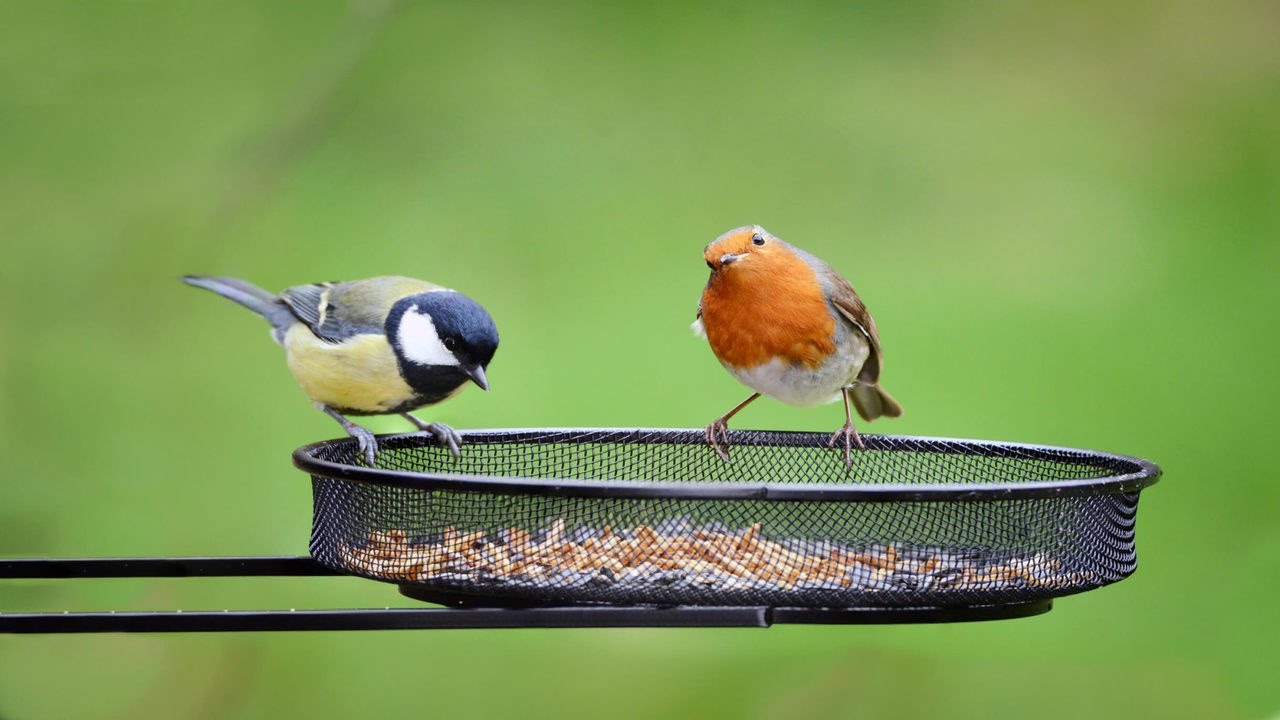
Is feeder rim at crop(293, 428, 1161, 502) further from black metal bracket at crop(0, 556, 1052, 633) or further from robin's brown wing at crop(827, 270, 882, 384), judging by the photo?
robin's brown wing at crop(827, 270, 882, 384)

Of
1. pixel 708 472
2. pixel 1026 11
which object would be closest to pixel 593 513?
pixel 708 472

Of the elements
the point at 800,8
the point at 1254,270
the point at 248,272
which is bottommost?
the point at 248,272

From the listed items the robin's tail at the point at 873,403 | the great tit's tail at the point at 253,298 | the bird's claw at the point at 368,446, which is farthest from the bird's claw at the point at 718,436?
the great tit's tail at the point at 253,298

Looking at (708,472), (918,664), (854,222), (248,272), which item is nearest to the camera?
(708,472)

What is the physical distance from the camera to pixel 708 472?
3021 mm

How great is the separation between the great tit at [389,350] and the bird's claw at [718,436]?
1.68ft

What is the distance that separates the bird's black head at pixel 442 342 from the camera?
286cm

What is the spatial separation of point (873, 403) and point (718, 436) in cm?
57

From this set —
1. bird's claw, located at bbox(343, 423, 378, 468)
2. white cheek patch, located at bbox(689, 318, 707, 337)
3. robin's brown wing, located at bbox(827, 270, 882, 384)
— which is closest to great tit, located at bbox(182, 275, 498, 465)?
bird's claw, located at bbox(343, 423, 378, 468)

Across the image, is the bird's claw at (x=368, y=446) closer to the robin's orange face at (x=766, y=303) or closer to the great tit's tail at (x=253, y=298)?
the great tit's tail at (x=253, y=298)

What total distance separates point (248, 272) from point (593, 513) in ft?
8.53

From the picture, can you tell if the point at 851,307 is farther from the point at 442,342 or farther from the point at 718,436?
the point at 442,342

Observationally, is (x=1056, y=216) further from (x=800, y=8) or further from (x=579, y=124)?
(x=579, y=124)

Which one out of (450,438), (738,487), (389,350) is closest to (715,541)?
(738,487)
